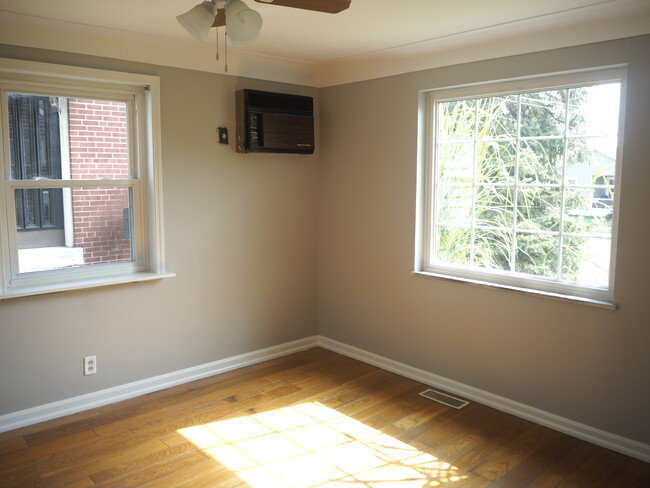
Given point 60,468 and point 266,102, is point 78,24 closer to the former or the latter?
point 266,102

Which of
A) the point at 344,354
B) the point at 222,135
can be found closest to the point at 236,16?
the point at 222,135

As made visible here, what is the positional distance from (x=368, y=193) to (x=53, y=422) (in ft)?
8.42

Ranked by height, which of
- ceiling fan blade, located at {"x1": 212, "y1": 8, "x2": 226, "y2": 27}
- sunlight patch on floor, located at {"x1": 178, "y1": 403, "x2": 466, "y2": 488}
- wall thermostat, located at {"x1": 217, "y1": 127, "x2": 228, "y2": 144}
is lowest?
sunlight patch on floor, located at {"x1": 178, "y1": 403, "x2": 466, "y2": 488}

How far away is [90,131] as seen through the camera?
346 cm

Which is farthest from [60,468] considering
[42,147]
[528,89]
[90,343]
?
[528,89]

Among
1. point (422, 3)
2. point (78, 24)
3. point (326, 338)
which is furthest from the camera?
point (326, 338)

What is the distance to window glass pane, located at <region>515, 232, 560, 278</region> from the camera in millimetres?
3299

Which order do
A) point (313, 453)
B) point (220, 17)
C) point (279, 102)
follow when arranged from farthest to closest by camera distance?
point (279, 102) → point (313, 453) → point (220, 17)

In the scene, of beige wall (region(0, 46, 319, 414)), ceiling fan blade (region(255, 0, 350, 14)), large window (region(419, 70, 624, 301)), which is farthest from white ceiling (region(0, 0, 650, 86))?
ceiling fan blade (region(255, 0, 350, 14))

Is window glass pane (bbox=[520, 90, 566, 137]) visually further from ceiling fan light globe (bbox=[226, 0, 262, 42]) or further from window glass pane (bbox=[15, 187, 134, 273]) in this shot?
window glass pane (bbox=[15, 187, 134, 273])

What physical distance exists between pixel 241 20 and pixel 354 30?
4.68 ft

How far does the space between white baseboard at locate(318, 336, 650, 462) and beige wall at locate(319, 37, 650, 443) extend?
0.04 m

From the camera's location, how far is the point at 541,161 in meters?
3.31

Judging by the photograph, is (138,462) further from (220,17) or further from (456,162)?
(456,162)
